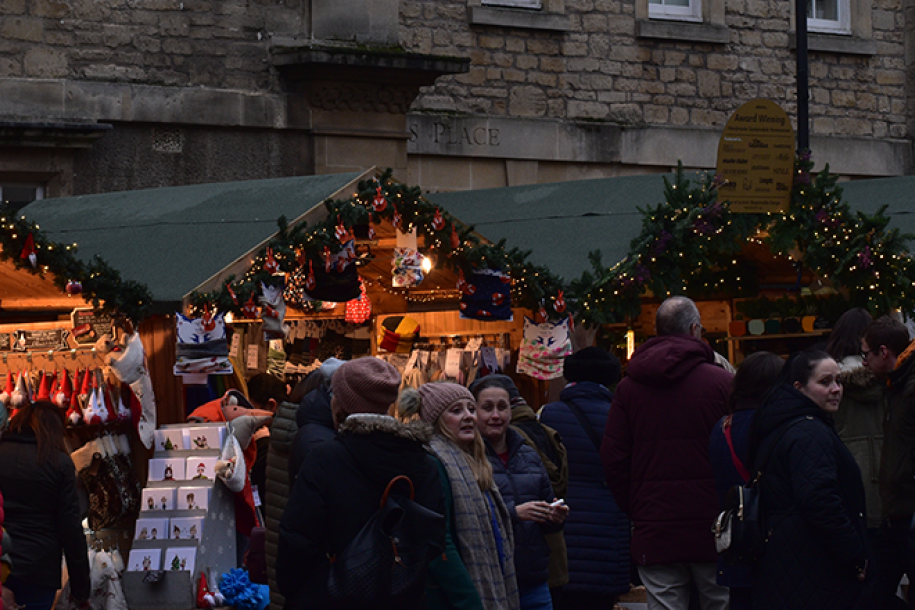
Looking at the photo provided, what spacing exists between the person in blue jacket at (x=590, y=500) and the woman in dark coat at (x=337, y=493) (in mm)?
2202

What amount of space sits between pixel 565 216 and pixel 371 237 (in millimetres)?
2588

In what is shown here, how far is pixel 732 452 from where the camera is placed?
6.23 meters

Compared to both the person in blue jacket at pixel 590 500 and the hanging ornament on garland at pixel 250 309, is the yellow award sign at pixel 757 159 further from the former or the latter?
the person in blue jacket at pixel 590 500

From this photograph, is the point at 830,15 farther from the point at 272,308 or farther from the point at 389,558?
the point at 389,558

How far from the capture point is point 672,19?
59.4 ft

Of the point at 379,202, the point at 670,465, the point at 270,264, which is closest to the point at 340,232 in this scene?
the point at 379,202

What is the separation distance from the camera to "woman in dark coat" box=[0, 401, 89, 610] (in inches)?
289

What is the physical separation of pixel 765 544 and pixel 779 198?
223 inches

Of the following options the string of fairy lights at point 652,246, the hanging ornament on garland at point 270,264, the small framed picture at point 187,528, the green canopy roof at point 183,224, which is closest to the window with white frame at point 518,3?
the green canopy roof at point 183,224

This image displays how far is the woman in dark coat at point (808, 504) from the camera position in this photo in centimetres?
558

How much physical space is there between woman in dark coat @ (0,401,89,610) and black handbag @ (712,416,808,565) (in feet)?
11.2

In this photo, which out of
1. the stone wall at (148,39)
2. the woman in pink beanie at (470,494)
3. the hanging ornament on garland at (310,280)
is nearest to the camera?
the woman in pink beanie at (470,494)

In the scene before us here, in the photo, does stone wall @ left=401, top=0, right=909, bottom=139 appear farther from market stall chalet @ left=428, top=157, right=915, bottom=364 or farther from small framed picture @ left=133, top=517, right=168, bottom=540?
small framed picture @ left=133, top=517, right=168, bottom=540

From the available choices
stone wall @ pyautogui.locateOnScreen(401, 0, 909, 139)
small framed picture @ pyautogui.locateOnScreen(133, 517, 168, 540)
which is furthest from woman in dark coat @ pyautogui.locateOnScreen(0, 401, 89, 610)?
stone wall @ pyautogui.locateOnScreen(401, 0, 909, 139)
